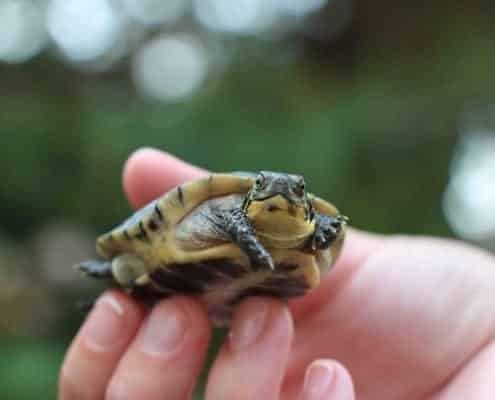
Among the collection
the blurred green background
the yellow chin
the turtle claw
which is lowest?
the blurred green background

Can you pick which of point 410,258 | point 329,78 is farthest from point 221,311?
point 329,78

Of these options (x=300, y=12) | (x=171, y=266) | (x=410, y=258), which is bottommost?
(x=410, y=258)

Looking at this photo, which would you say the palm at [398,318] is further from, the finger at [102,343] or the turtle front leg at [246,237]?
the turtle front leg at [246,237]

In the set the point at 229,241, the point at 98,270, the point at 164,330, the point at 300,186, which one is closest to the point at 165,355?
the point at 164,330

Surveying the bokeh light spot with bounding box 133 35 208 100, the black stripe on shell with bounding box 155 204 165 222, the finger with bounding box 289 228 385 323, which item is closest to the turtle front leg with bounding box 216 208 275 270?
the black stripe on shell with bounding box 155 204 165 222

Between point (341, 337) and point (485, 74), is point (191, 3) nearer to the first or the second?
point (485, 74)

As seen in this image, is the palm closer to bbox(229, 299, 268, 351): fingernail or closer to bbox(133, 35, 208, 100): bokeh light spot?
bbox(229, 299, 268, 351): fingernail
